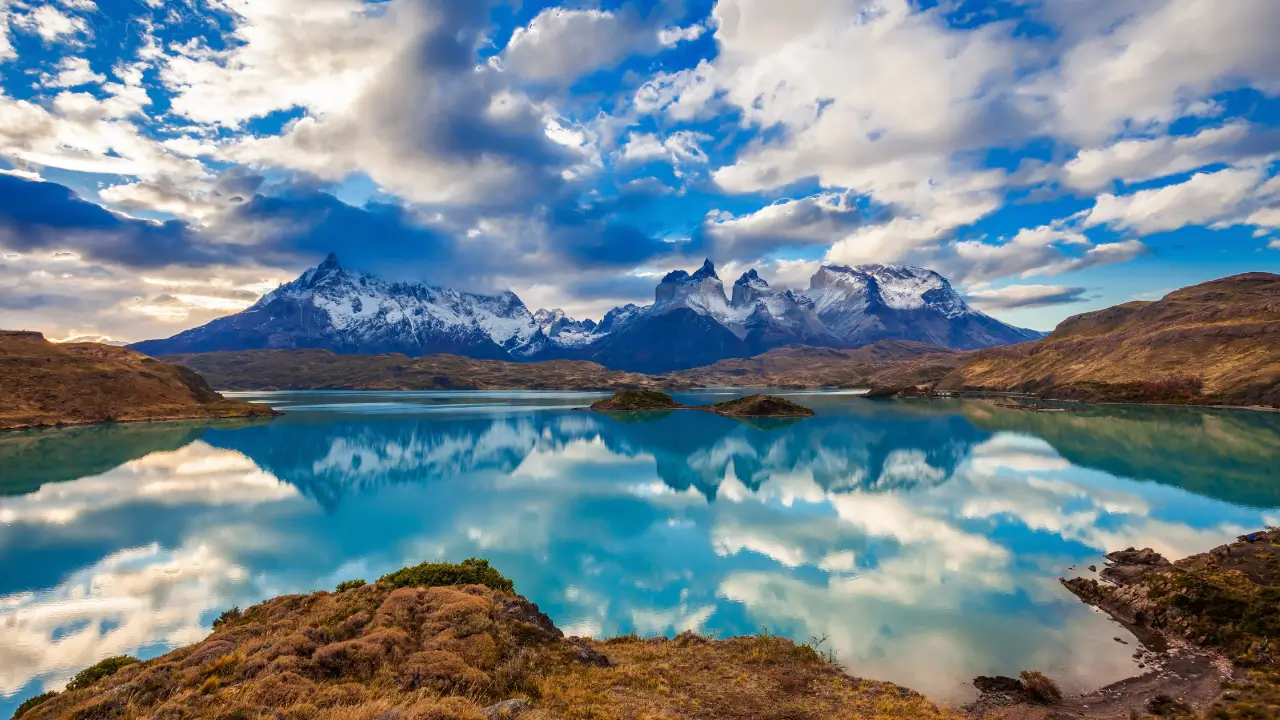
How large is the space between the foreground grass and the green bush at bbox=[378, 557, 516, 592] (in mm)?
590

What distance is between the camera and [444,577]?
1065 inches

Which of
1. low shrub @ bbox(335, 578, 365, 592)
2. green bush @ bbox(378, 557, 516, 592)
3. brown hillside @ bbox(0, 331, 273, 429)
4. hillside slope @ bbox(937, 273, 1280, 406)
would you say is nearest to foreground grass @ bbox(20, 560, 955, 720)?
green bush @ bbox(378, 557, 516, 592)

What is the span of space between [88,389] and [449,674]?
17857 cm

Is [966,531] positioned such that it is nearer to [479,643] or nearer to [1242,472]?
[479,643]

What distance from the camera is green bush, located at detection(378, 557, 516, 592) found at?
26344 mm

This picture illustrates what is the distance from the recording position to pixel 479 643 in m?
19.6

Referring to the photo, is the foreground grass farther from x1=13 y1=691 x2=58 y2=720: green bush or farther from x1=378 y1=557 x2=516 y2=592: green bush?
x1=378 y1=557 x2=516 y2=592: green bush

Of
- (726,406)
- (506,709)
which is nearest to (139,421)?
(726,406)

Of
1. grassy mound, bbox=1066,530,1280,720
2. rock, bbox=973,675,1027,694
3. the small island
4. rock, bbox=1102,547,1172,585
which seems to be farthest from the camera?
the small island

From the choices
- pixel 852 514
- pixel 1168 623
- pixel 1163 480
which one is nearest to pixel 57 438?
pixel 852 514

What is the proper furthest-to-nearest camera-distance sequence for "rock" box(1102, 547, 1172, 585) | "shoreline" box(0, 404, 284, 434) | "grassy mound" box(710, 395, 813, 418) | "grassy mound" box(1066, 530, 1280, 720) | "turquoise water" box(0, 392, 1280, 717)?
"grassy mound" box(710, 395, 813, 418)
"shoreline" box(0, 404, 284, 434)
"rock" box(1102, 547, 1172, 585)
"turquoise water" box(0, 392, 1280, 717)
"grassy mound" box(1066, 530, 1280, 720)

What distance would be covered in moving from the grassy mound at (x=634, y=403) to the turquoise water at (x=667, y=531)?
84.5m

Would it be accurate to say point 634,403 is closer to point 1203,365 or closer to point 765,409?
point 765,409

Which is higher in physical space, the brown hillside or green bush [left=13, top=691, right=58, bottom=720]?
the brown hillside
